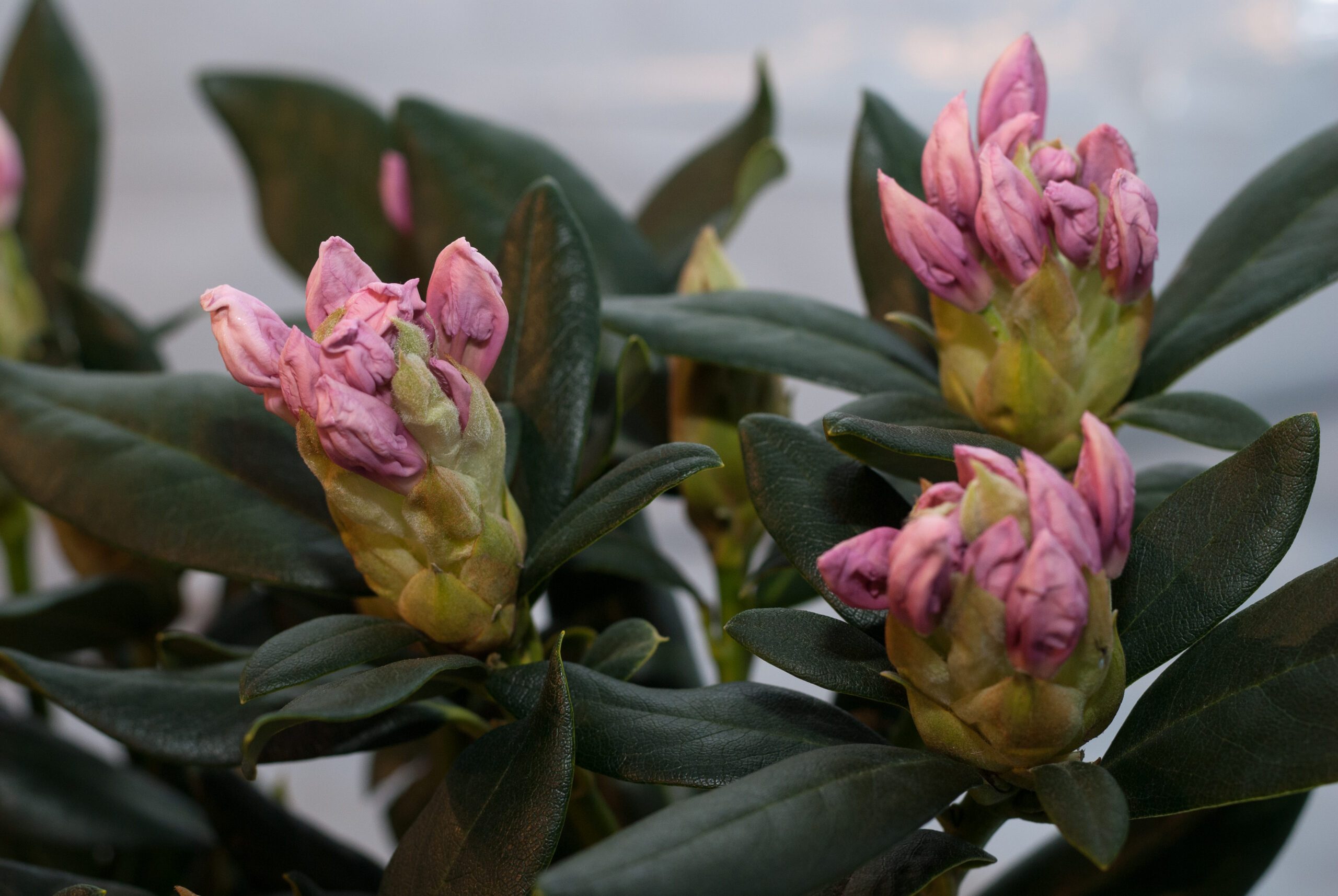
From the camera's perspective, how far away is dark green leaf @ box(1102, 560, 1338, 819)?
16.2 inches

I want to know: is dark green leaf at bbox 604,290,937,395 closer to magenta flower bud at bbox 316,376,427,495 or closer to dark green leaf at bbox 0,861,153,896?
magenta flower bud at bbox 316,376,427,495

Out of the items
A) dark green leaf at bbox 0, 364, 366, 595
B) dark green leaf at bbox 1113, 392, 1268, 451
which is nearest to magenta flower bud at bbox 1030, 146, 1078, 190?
dark green leaf at bbox 1113, 392, 1268, 451

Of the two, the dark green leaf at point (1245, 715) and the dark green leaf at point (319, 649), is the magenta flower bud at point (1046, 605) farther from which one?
the dark green leaf at point (319, 649)

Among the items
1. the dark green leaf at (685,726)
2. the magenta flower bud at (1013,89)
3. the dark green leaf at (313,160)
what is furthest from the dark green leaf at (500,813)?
the dark green leaf at (313,160)

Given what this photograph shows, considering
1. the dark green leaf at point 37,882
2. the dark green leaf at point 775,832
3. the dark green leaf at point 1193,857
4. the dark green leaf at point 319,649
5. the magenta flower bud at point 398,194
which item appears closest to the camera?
the dark green leaf at point 775,832

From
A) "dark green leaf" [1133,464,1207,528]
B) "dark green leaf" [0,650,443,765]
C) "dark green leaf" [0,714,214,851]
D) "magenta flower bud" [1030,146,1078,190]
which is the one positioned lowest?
"dark green leaf" [0,714,214,851]

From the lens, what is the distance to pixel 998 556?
1.32 feet

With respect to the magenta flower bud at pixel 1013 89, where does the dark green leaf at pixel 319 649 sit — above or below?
below

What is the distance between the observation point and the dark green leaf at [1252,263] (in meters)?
0.59

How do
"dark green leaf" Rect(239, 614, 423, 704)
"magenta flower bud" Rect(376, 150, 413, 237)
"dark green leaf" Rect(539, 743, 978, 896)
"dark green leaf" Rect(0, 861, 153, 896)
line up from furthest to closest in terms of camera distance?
1. "magenta flower bud" Rect(376, 150, 413, 237)
2. "dark green leaf" Rect(0, 861, 153, 896)
3. "dark green leaf" Rect(239, 614, 423, 704)
4. "dark green leaf" Rect(539, 743, 978, 896)

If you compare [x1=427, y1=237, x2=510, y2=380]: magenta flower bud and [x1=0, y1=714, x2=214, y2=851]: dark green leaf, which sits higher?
[x1=427, y1=237, x2=510, y2=380]: magenta flower bud

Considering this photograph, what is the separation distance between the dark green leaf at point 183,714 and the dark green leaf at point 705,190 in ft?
1.33

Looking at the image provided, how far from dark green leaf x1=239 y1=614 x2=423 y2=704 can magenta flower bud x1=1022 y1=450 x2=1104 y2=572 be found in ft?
0.85

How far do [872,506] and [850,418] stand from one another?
65 mm
